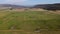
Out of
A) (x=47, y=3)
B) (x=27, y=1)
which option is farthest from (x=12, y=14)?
(x=47, y=3)

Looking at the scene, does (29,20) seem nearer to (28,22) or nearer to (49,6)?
(28,22)

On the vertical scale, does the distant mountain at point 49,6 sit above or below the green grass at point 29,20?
above

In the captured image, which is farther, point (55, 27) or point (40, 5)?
point (40, 5)

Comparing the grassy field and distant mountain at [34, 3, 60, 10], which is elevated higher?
distant mountain at [34, 3, 60, 10]

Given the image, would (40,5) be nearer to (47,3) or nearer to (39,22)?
(47,3)

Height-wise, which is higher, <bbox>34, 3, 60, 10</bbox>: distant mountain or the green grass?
<bbox>34, 3, 60, 10</bbox>: distant mountain

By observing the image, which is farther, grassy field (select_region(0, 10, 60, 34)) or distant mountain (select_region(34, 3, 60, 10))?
distant mountain (select_region(34, 3, 60, 10))

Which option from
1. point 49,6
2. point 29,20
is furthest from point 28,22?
point 49,6
